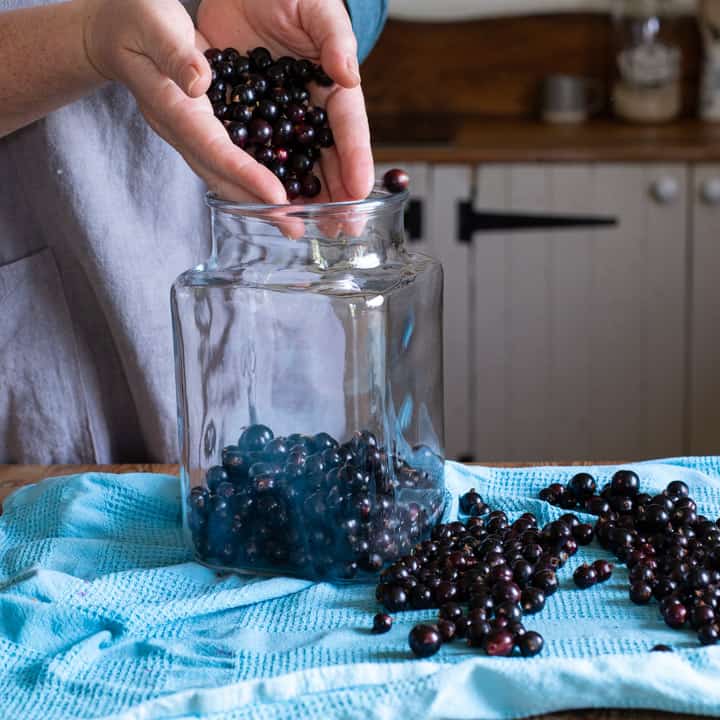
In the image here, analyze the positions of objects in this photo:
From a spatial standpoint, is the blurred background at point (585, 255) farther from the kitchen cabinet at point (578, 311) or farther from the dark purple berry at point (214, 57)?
the dark purple berry at point (214, 57)

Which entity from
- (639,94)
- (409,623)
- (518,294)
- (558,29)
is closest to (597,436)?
(518,294)

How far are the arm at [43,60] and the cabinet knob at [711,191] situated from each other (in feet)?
4.88

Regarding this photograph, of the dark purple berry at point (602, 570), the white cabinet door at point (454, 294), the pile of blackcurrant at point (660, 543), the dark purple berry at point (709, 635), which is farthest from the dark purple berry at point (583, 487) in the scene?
the white cabinet door at point (454, 294)

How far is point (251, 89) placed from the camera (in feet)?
3.36

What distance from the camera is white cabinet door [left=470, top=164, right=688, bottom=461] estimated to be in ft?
7.80

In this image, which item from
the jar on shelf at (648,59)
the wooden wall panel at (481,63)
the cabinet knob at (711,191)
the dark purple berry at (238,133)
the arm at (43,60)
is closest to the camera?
the dark purple berry at (238,133)

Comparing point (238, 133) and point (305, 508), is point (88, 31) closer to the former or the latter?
point (238, 133)

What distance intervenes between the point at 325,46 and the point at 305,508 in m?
0.40

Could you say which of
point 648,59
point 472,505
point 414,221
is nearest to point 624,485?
point 472,505

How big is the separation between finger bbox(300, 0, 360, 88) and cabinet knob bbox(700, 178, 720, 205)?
4.50ft

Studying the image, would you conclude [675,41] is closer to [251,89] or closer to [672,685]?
[251,89]

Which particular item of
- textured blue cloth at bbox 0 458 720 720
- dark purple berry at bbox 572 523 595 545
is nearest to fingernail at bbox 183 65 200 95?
textured blue cloth at bbox 0 458 720 720

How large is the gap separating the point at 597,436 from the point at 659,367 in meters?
0.19

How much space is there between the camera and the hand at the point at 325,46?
103 centimetres
